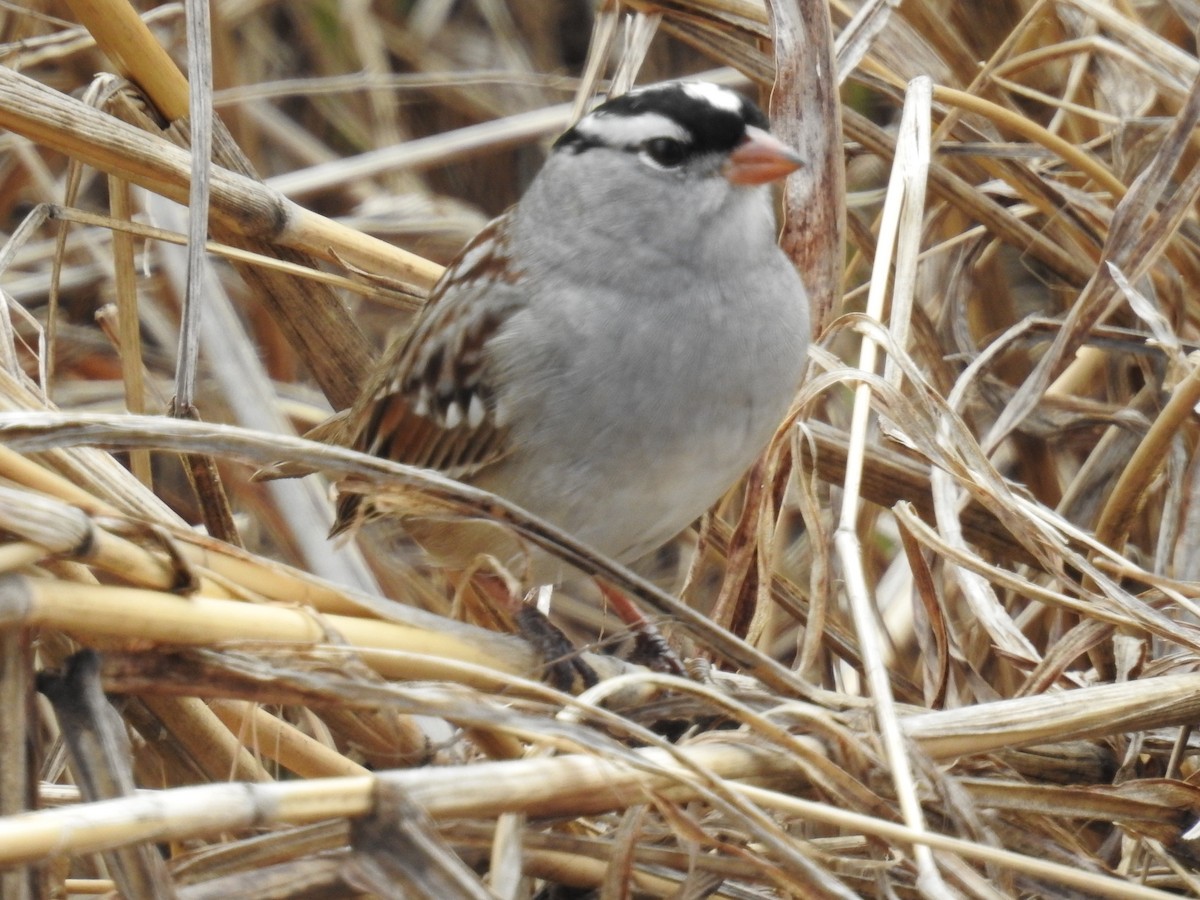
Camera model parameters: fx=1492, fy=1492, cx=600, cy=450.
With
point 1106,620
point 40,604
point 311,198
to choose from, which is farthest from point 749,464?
point 311,198

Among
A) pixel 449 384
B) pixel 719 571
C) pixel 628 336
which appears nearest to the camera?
pixel 628 336

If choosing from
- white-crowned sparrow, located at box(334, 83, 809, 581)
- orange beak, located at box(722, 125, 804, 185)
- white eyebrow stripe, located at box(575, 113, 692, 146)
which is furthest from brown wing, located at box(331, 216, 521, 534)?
orange beak, located at box(722, 125, 804, 185)

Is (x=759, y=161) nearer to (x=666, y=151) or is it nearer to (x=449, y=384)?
(x=666, y=151)

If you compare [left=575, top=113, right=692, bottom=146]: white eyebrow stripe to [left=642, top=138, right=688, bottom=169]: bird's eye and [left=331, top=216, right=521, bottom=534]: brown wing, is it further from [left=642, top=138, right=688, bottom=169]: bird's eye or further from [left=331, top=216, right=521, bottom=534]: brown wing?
[left=331, top=216, right=521, bottom=534]: brown wing

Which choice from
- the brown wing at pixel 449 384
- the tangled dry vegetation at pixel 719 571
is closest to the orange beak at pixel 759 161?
the tangled dry vegetation at pixel 719 571

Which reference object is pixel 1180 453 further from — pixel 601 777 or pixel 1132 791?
pixel 601 777

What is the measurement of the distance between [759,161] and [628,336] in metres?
0.24

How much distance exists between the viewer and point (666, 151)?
1685mm

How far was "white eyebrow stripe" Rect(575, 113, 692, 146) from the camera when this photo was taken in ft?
5.49

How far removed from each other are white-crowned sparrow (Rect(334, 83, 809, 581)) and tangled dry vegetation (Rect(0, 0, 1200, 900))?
10 centimetres

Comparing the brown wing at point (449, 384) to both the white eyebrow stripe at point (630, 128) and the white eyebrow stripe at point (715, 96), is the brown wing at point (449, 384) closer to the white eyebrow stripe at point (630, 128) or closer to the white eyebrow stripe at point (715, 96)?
the white eyebrow stripe at point (630, 128)

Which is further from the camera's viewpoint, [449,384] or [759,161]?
[449,384]

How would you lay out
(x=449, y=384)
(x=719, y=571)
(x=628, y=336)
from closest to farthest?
(x=628, y=336)
(x=449, y=384)
(x=719, y=571)

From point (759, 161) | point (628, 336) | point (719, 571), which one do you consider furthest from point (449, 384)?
point (719, 571)
